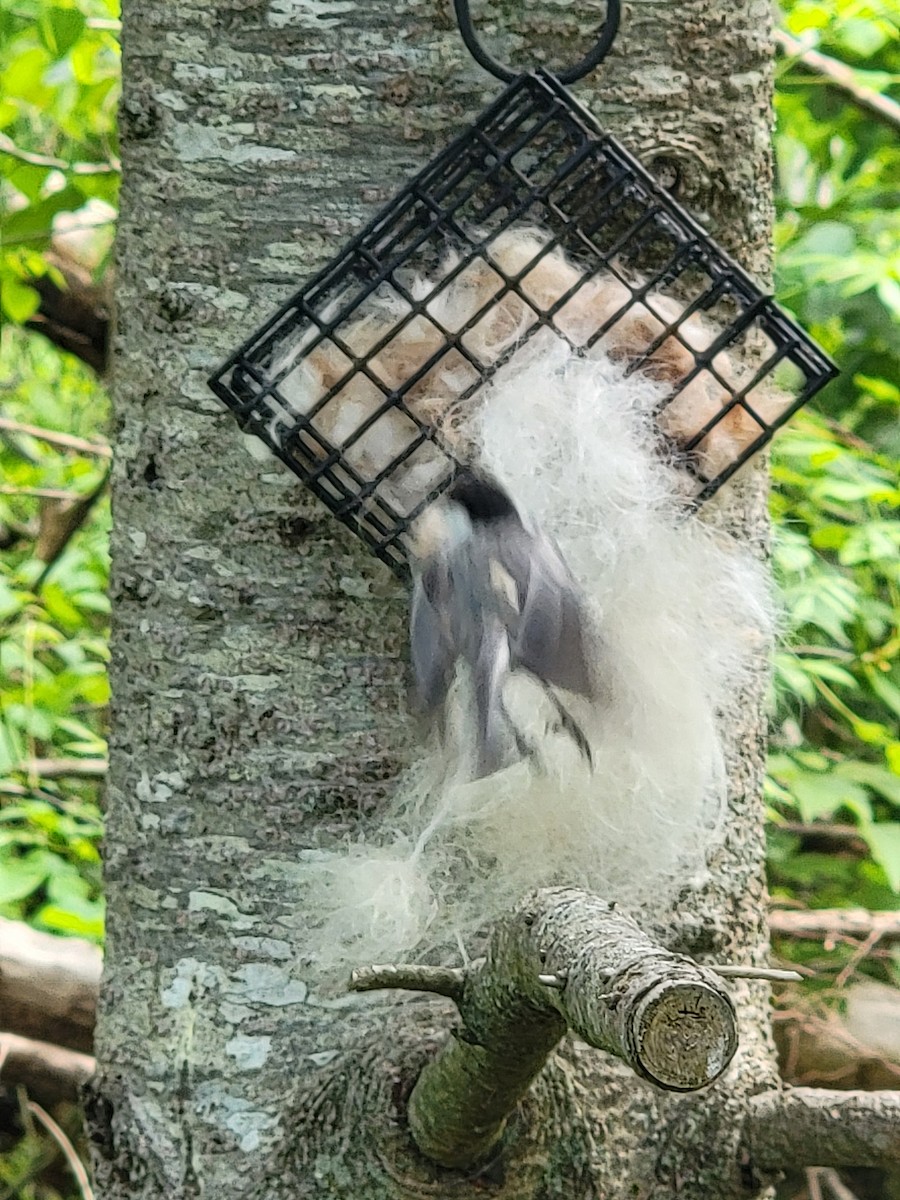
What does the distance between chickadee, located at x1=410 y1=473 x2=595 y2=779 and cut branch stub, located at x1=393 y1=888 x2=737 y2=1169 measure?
3.5 inches

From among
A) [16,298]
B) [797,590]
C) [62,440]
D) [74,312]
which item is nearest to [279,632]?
[797,590]

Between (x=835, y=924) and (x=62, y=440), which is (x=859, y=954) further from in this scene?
(x=62, y=440)

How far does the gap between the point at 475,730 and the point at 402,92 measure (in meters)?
0.34

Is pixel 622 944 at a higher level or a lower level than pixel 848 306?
lower

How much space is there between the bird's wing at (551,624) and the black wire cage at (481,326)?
67 millimetres

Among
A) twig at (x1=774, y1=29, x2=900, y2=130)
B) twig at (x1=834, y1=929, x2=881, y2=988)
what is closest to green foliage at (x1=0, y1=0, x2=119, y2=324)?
twig at (x1=774, y1=29, x2=900, y2=130)

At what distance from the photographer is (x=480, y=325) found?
0.65 meters

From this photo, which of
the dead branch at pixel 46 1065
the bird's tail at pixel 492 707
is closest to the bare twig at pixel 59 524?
the dead branch at pixel 46 1065

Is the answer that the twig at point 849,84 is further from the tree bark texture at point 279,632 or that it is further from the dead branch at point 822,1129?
the dead branch at point 822,1129

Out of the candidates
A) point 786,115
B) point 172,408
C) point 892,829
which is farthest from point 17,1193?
point 786,115

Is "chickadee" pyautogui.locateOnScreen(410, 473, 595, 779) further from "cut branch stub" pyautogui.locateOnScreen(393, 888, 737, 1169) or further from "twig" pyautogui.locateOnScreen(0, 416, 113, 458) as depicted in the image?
"twig" pyautogui.locateOnScreen(0, 416, 113, 458)

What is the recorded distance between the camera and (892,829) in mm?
1223

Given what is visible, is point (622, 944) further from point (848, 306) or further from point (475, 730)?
point (848, 306)

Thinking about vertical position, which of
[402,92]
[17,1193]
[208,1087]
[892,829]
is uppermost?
[402,92]
